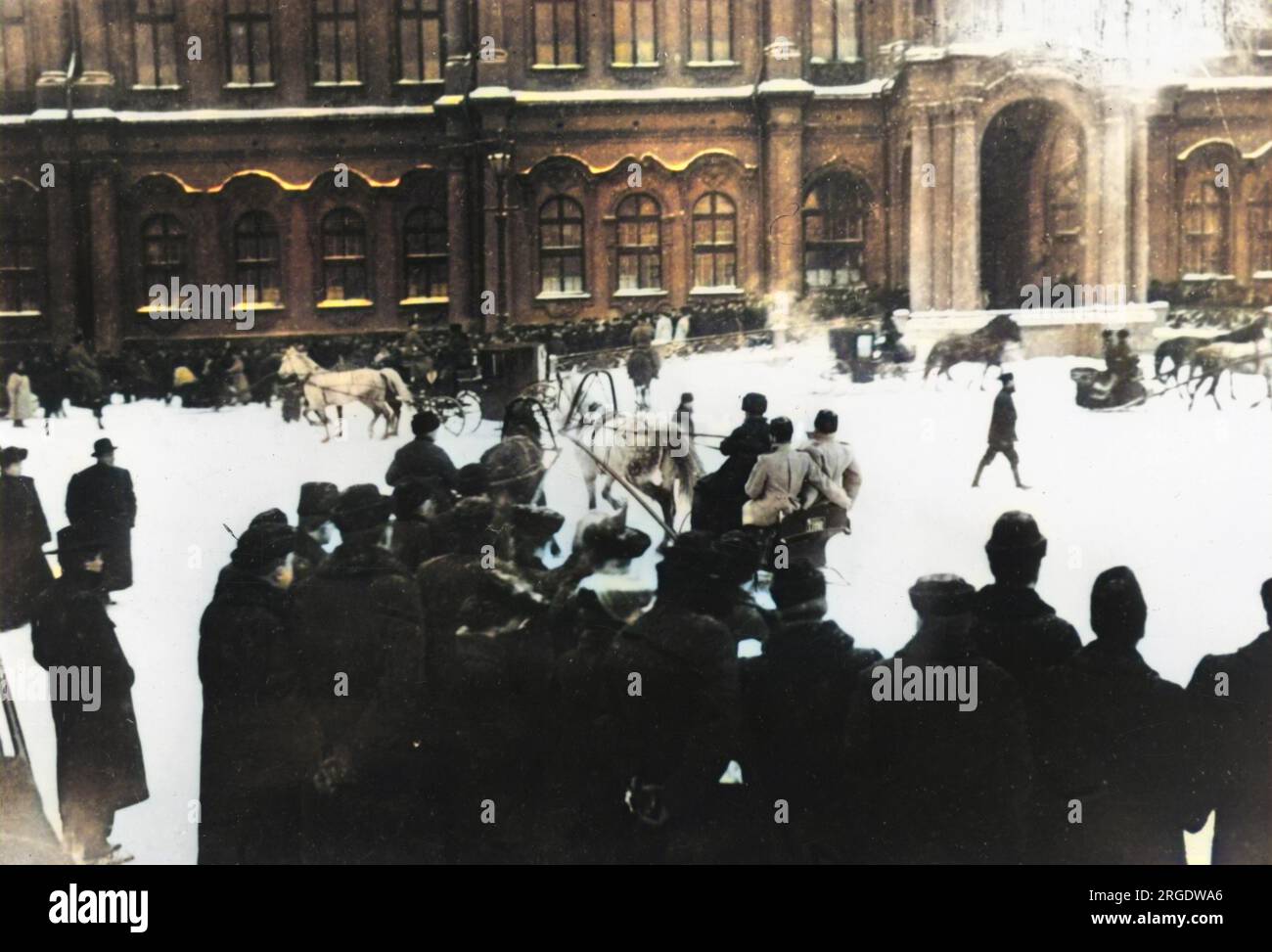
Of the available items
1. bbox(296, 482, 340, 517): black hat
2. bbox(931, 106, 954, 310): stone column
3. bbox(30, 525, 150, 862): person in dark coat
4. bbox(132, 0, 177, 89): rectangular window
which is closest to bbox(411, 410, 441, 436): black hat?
bbox(296, 482, 340, 517): black hat

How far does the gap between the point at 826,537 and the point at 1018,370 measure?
65.2 inches

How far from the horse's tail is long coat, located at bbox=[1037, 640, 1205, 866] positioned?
439cm

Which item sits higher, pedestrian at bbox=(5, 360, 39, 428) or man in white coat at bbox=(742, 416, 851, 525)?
pedestrian at bbox=(5, 360, 39, 428)

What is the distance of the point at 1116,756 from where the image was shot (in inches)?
288

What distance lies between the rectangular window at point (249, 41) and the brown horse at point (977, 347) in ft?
15.3

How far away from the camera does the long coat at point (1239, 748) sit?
24.2ft

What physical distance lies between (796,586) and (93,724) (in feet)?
14.8

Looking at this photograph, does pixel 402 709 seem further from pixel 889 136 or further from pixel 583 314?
pixel 889 136

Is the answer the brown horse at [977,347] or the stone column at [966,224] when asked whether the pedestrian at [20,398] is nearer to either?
the brown horse at [977,347]

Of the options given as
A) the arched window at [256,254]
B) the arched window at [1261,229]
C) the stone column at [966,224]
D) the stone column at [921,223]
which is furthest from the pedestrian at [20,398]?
the arched window at [1261,229]

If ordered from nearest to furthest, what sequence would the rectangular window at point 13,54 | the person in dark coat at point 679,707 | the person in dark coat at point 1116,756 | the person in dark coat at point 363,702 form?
the person in dark coat at point 679,707
the person in dark coat at point 1116,756
the person in dark coat at point 363,702
the rectangular window at point 13,54

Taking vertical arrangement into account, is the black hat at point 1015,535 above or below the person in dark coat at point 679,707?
above

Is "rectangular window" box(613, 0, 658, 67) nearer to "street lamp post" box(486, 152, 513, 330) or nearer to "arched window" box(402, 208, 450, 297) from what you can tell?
"street lamp post" box(486, 152, 513, 330)

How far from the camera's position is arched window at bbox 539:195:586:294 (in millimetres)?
7859
